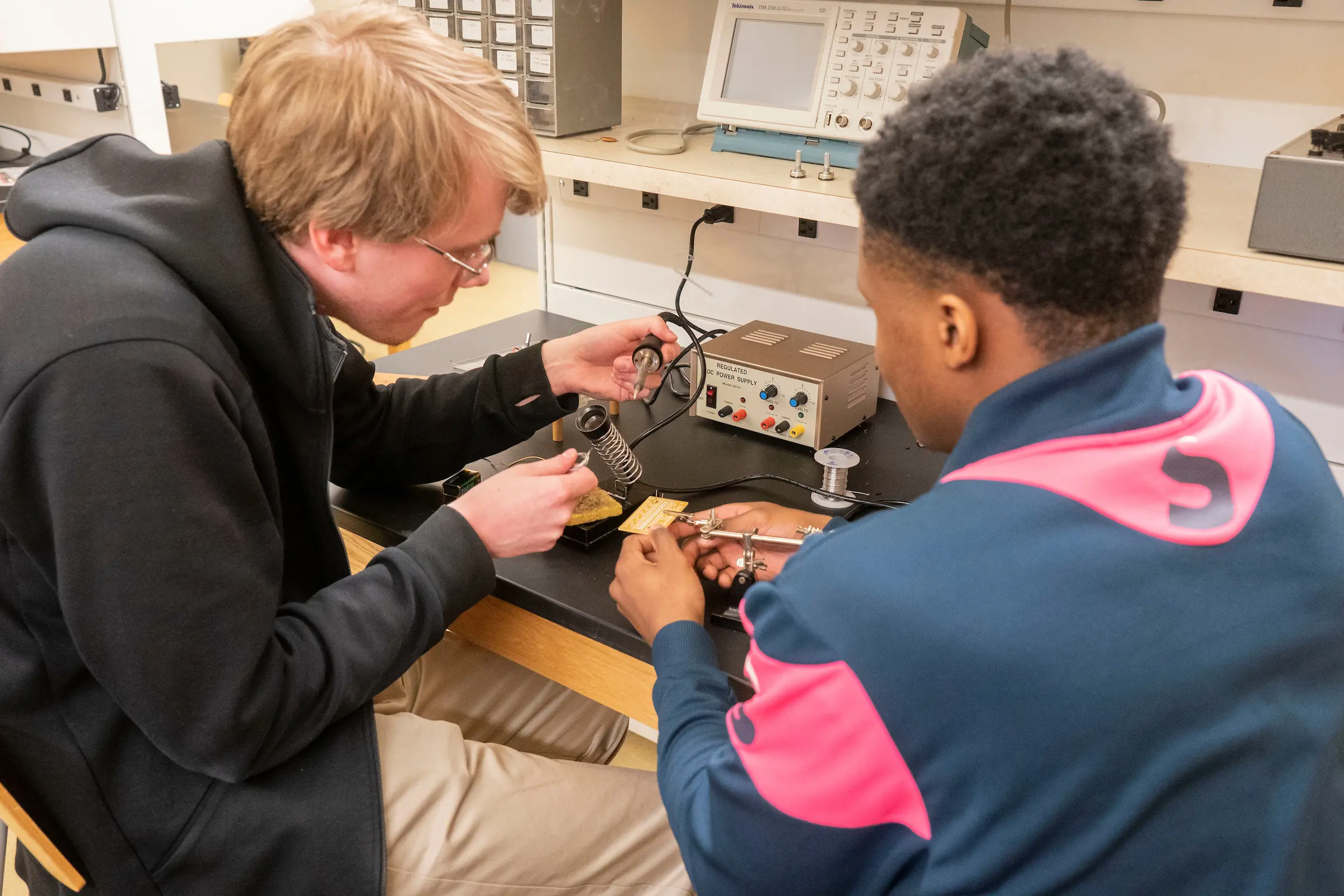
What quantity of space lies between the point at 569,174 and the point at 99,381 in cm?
102

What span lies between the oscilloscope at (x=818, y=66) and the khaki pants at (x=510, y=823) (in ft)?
3.09

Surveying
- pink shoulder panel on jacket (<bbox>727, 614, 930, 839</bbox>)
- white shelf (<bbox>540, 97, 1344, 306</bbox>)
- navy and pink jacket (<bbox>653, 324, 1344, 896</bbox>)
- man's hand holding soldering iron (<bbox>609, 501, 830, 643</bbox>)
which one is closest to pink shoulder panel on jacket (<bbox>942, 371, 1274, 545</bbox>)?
navy and pink jacket (<bbox>653, 324, 1344, 896</bbox>)

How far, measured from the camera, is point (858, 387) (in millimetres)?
1558

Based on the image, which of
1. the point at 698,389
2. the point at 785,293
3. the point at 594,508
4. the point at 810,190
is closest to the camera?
the point at 594,508

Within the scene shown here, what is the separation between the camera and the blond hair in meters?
0.92

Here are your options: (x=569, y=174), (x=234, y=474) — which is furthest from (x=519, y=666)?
(x=569, y=174)

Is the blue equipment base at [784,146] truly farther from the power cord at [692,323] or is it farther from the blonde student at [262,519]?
the blonde student at [262,519]

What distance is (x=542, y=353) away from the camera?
144cm

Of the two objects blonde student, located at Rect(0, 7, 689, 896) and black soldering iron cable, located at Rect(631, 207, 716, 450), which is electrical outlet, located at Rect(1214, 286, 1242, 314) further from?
blonde student, located at Rect(0, 7, 689, 896)

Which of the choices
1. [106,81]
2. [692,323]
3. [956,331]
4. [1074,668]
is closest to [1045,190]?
[956,331]

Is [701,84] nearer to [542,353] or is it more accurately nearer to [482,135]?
[542,353]

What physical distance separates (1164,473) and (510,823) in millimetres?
772

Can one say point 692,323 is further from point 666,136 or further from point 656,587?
point 656,587

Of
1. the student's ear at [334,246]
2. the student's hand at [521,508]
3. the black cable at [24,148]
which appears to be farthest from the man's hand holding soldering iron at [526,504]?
the black cable at [24,148]
